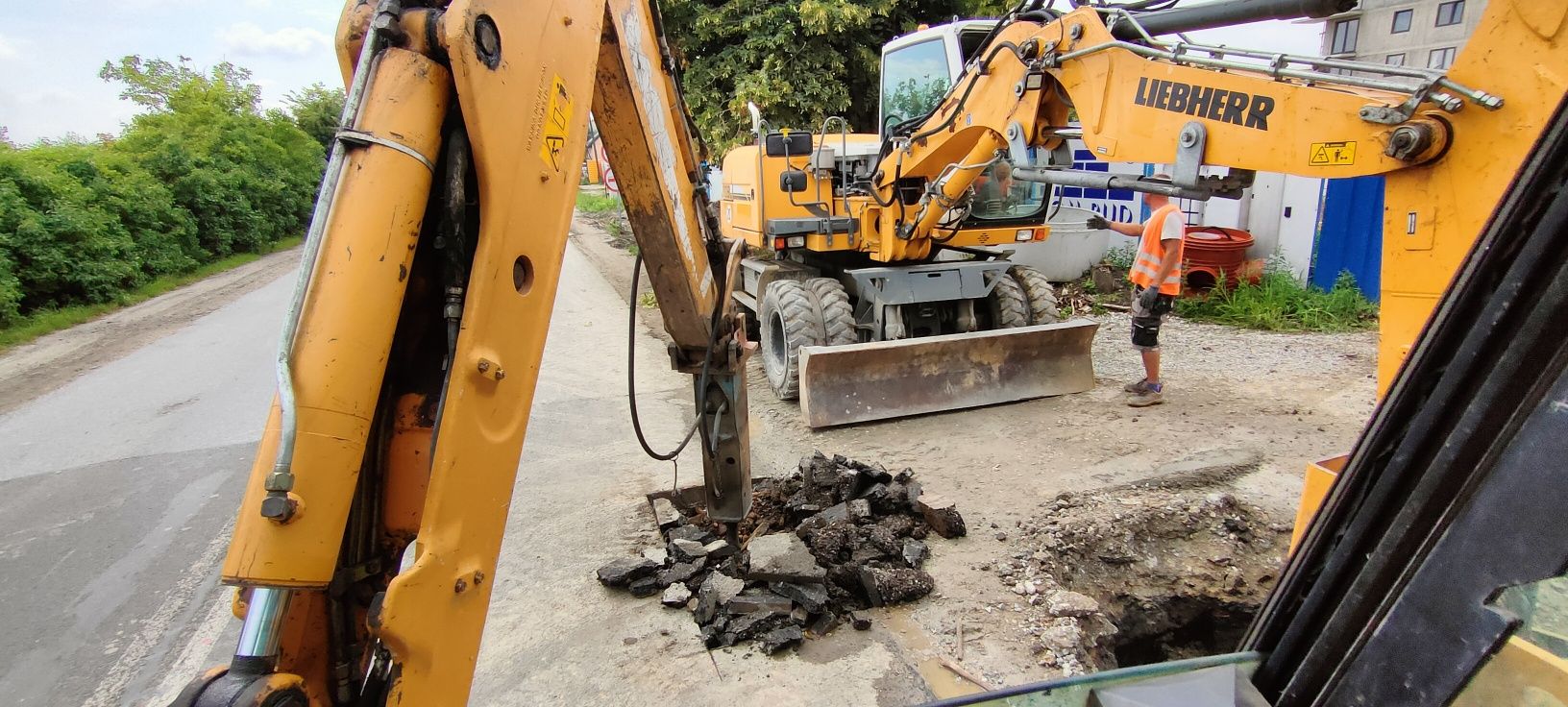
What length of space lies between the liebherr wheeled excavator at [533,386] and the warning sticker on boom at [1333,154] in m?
0.17

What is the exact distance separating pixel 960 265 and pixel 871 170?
1055 mm

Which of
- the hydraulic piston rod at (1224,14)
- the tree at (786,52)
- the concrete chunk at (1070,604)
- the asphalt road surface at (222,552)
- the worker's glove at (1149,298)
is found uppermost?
the tree at (786,52)

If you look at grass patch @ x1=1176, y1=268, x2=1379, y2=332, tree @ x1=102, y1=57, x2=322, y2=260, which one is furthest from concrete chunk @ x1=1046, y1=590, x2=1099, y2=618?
tree @ x1=102, y1=57, x2=322, y2=260

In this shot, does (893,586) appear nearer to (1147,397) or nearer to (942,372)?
(942,372)

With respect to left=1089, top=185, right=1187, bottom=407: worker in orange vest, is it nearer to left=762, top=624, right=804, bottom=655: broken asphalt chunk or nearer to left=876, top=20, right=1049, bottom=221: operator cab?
left=876, top=20, right=1049, bottom=221: operator cab

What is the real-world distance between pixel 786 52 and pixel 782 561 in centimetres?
1177

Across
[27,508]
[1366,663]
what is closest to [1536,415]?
[1366,663]

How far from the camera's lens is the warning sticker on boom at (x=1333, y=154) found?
2489 millimetres

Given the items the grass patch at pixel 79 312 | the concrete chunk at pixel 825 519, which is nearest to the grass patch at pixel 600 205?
the grass patch at pixel 79 312

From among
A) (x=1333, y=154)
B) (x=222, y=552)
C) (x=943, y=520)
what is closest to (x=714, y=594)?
(x=943, y=520)

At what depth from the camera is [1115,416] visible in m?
5.87

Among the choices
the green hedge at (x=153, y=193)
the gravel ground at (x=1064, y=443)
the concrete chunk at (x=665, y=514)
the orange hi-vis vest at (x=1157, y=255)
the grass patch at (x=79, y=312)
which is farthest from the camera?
the green hedge at (x=153, y=193)

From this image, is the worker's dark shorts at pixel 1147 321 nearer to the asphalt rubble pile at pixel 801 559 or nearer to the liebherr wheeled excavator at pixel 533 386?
the asphalt rubble pile at pixel 801 559

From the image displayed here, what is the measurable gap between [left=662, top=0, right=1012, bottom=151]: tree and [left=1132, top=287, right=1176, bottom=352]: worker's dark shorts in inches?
336
